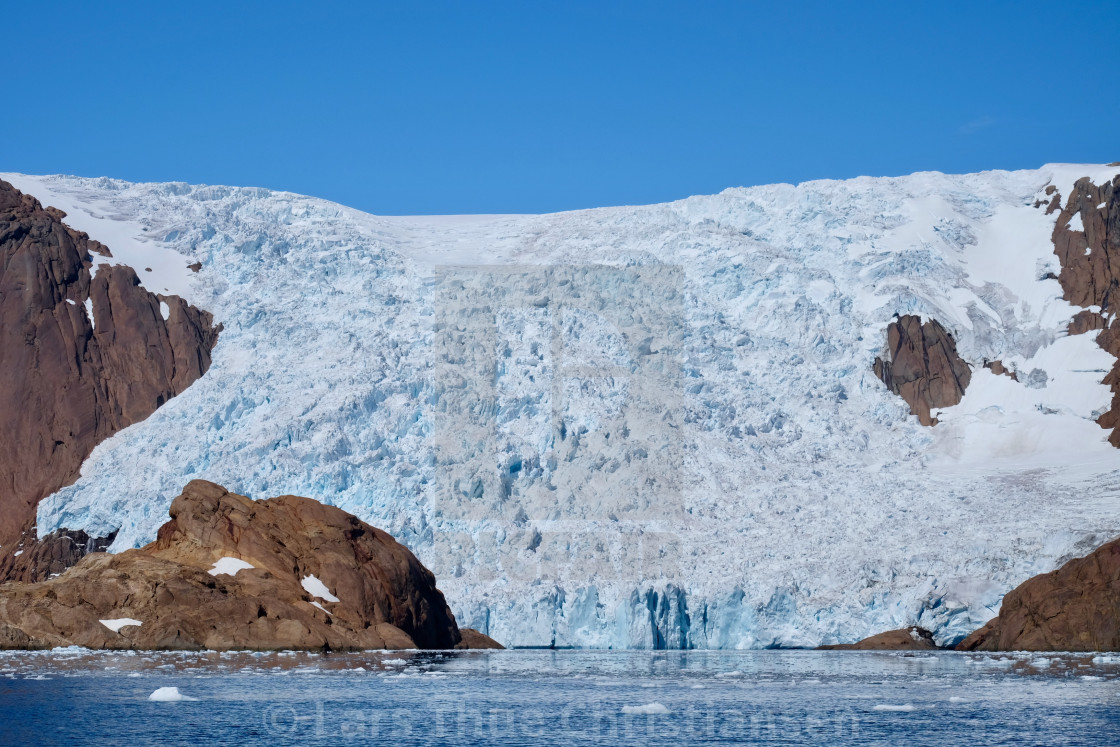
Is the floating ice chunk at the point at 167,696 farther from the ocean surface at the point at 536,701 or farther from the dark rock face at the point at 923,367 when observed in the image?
the dark rock face at the point at 923,367

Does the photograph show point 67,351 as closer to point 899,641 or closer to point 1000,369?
point 899,641

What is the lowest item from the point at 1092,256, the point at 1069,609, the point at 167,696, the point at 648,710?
the point at 648,710

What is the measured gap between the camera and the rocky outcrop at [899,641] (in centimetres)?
5241

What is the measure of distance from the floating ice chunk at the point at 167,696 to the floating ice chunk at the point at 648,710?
30.3 ft

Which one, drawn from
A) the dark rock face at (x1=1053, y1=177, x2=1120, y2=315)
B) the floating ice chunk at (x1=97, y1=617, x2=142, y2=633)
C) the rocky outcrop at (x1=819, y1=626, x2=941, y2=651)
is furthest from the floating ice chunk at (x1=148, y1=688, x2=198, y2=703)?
the dark rock face at (x1=1053, y1=177, x2=1120, y2=315)

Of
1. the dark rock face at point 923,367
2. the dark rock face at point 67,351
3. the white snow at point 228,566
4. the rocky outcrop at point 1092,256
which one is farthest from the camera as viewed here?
the rocky outcrop at point 1092,256

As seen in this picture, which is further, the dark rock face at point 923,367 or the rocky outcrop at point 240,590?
the dark rock face at point 923,367

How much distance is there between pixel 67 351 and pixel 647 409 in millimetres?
29443

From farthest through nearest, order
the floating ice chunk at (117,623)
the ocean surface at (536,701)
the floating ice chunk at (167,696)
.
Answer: the floating ice chunk at (117,623)
the floating ice chunk at (167,696)
the ocean surface at (536,701)

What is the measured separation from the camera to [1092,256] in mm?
75188

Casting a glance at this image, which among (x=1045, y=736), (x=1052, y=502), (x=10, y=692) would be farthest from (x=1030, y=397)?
(x=10, y=692)

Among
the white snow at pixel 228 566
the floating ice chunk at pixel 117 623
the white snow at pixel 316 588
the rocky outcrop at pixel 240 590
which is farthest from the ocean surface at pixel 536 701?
the white snow at pixel 228 566

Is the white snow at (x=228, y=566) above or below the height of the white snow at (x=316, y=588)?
above

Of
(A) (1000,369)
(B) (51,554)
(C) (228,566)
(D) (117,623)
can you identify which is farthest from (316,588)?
(A) (1000,369)
